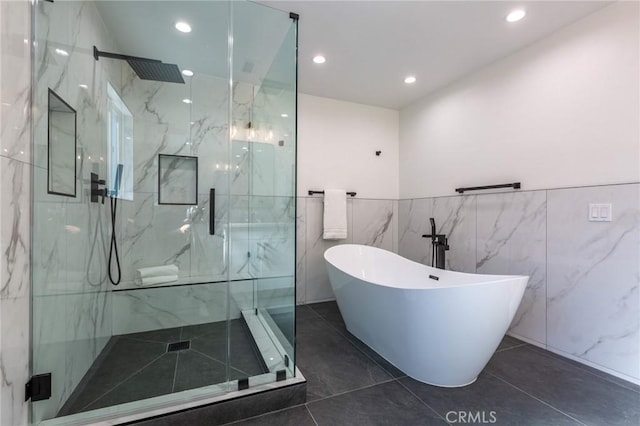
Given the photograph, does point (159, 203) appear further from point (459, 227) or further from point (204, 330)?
point (459, 227)

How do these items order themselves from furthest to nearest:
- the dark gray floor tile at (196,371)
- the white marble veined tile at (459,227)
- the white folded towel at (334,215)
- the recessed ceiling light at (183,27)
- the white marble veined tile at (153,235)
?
1. the white folded towel at (334,215)
2. the white marble veined tile at (459,227)
3. the white marble veined tile at (153,235)
4. the recessed ceiling light at (183,27)
5. the dark gray floor tile at (196,371)

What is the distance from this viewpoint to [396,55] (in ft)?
7.87

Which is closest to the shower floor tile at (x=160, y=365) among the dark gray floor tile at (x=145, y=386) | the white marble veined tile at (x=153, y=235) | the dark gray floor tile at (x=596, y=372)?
the dark gray floor tile at (x=145, y=386)

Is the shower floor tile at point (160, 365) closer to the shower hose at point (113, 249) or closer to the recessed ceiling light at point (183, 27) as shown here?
the shower hose at point (113, 249)

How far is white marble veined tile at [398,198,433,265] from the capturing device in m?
3.20

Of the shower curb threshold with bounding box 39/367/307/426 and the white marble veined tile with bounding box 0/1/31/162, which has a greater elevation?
the white marble veined tile with bounding box 0/1/31/162

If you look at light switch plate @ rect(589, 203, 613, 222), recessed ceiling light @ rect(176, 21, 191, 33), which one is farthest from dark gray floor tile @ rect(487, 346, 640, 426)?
recessed ceiling light @ rect(176, 21, 191, 33)

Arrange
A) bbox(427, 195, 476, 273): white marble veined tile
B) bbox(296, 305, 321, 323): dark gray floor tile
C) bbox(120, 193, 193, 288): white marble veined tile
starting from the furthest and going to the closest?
bbox(296, 305, 321, 323): dark gray floor tile < bbox(427, 195, 476, 273): white marble veined tile < bbox(120, 193, 193, 288): white marble veined tile

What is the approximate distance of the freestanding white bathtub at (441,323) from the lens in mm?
1472

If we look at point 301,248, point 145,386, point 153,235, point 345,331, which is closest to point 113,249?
point 153,235

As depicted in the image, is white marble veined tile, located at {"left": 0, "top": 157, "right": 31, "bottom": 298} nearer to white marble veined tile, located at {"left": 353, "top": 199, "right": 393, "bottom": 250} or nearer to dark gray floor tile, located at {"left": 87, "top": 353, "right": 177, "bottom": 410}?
dark gray floor tile, located at {"left": 87, "top": 353, "right": 177, "bottom": 410}

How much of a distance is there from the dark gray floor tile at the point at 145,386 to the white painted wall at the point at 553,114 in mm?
2945

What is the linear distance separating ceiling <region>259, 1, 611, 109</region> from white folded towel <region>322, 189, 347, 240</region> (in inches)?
47.8

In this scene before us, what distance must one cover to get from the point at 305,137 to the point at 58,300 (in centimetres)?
255
